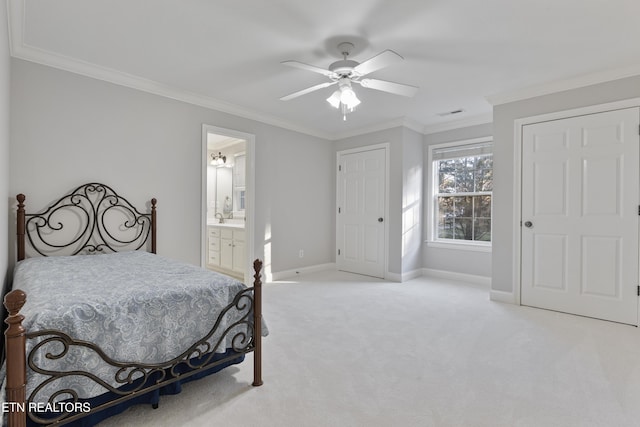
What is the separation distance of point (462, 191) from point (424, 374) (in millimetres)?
3405

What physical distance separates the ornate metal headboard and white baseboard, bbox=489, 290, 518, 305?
12.7 feet

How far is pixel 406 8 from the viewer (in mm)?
2121

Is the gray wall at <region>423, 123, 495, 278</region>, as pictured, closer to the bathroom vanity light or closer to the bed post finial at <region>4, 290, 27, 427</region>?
the bathroom vanity light

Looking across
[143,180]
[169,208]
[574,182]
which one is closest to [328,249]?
[169,208]

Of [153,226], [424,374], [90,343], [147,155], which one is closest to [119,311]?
[90,343]

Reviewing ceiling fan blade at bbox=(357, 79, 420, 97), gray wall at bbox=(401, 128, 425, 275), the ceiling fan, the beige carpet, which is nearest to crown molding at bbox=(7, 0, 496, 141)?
gray wall at bbox=(401, 128, 425, 275)

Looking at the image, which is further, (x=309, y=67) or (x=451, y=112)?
(x=451, y=112)

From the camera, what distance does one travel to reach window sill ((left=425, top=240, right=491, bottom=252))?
4.56 m

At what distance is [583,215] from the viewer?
3240mm

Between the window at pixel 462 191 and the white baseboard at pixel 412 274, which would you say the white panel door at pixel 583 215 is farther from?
the white baseboard at pixel 412 274

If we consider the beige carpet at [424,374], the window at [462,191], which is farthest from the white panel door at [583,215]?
the window at [462,191]

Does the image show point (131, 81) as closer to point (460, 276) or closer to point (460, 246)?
point (460, 246)

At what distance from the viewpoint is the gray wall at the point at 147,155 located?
109 inches

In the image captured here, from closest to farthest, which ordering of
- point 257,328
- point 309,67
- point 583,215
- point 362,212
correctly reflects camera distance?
point 257,328
point 309,67
point 583,215
point 362,212
